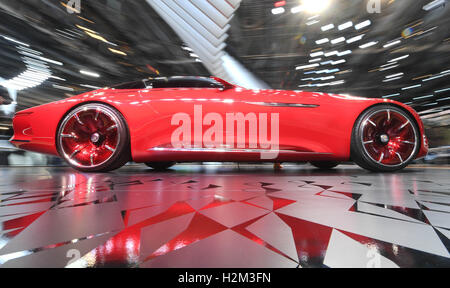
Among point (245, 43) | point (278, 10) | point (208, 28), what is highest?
point (208, 28)

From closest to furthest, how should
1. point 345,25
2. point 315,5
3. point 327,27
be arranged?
point 315,5
point 345,25
point 327,27

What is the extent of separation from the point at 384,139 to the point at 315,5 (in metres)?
7.88

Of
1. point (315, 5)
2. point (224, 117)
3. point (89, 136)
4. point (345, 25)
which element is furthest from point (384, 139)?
point (345, 25)

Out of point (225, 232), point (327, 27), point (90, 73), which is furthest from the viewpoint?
point (90, 73)

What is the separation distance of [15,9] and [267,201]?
8577 mm

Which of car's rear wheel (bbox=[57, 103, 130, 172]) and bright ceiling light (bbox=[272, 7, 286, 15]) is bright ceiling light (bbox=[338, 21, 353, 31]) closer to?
bright ceiling light (bbox=[272, 7, 286, 15])

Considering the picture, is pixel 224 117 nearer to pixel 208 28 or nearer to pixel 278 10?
pixel 278 10

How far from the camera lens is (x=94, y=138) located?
7.30 ft

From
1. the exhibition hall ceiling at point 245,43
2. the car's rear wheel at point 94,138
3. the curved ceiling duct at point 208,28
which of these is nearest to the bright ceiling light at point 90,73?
the exhibition hall ceiling at point 245,43

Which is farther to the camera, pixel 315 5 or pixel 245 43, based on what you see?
pixel 245 43

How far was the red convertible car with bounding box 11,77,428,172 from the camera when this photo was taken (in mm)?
2123

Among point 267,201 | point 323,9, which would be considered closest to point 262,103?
point 267,201

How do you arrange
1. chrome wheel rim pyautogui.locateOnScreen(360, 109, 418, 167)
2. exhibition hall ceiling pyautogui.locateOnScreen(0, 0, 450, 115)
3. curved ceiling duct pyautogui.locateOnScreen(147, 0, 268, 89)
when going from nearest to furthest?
chrome wheel rim pyautogui.locateOnScreen(360, 109, 418, 167) < exhibition hall ceiling pyautogui.locateOnScreen(0, 0, 450, 115) < curved ceiling duct pyautogui.locateOnScreen(147, 0, 268, 89)

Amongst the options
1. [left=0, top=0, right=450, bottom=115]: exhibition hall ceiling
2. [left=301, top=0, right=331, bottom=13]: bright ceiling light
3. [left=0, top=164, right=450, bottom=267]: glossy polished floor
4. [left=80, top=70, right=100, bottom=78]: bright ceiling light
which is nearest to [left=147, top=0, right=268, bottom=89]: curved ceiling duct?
[left=0, top=0, right=450, bottom=115]: exhibition hall ceiling
